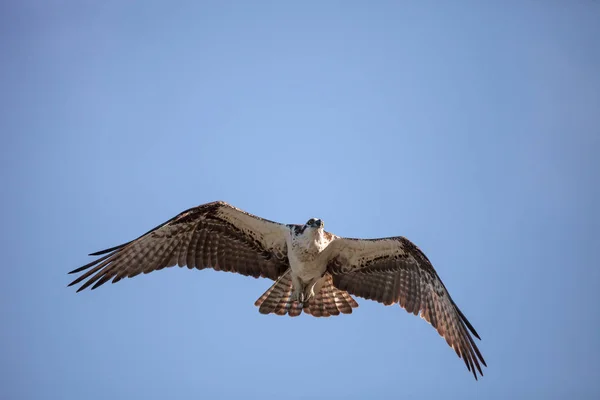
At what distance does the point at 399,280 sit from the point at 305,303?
1544mm

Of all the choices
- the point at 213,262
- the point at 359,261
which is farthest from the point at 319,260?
the point at 213,262

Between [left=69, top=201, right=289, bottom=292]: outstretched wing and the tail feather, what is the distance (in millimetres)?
248

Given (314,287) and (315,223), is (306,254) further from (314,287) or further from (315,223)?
(314,287)

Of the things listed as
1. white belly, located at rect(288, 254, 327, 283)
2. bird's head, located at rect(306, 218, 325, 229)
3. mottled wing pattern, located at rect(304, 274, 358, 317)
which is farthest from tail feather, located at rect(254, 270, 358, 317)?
bird's head, located at rect(306, 218, 325, 229)

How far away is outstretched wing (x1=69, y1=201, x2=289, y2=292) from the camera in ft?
44.0

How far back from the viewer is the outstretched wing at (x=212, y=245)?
1341 centimetres

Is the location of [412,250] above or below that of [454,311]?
above

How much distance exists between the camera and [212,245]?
1378 centimetres

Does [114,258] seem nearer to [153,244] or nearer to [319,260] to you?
[153,244]

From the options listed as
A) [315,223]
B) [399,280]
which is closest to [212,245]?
[315,223]

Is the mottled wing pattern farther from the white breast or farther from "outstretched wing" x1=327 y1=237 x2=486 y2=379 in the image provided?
the white breast

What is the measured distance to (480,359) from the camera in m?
12.9

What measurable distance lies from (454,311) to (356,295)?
5.28 feet

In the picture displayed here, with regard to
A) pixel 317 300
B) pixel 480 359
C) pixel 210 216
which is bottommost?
pixel 480 359
